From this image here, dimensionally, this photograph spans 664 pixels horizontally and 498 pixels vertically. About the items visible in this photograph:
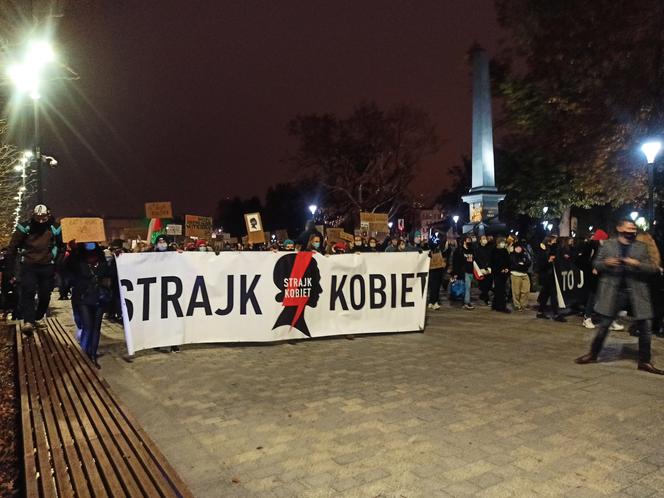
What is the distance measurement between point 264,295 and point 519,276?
7.01 metres

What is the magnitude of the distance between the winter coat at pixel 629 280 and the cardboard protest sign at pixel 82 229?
20.9ft

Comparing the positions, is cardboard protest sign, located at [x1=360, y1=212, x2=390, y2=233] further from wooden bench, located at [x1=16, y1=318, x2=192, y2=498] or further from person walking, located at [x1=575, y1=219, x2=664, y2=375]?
wooden bench, located at [x1=16, y1=318, x2=192, y2=498]

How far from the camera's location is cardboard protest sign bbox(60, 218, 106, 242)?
24.6 ft

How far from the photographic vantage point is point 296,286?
886 centimetres

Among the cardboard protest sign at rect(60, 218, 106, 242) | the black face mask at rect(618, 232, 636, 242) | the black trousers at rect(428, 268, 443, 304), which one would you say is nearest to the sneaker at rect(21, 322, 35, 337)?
the cardboard protest sign at rect(60, 218, 106, 242)

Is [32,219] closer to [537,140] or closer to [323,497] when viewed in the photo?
[323,497]

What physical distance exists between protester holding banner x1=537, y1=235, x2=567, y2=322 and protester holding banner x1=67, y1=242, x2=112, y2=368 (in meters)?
8.29

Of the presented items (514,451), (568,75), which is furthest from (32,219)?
(568,75)

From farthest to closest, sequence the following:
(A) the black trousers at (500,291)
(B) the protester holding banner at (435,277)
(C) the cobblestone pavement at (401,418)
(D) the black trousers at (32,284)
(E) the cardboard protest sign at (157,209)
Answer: (B) the protester holding banner at (435,277), (E) the cardboard protest sign at (157,209), (A) the black trousers at (500,291), (D) the black trousers at (32,284), (C) the cobblestone pavement at (401,418)

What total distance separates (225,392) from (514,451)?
9.96ft

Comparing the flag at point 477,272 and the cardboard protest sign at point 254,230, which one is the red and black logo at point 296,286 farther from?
the flag at point 477,272

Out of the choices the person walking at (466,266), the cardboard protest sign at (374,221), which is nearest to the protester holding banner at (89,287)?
the cardboard protest sign at (374,221)

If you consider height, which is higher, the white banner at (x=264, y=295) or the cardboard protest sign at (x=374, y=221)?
the cardboard protest sign at (x=374, y=221)

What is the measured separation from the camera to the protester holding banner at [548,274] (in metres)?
11.5
